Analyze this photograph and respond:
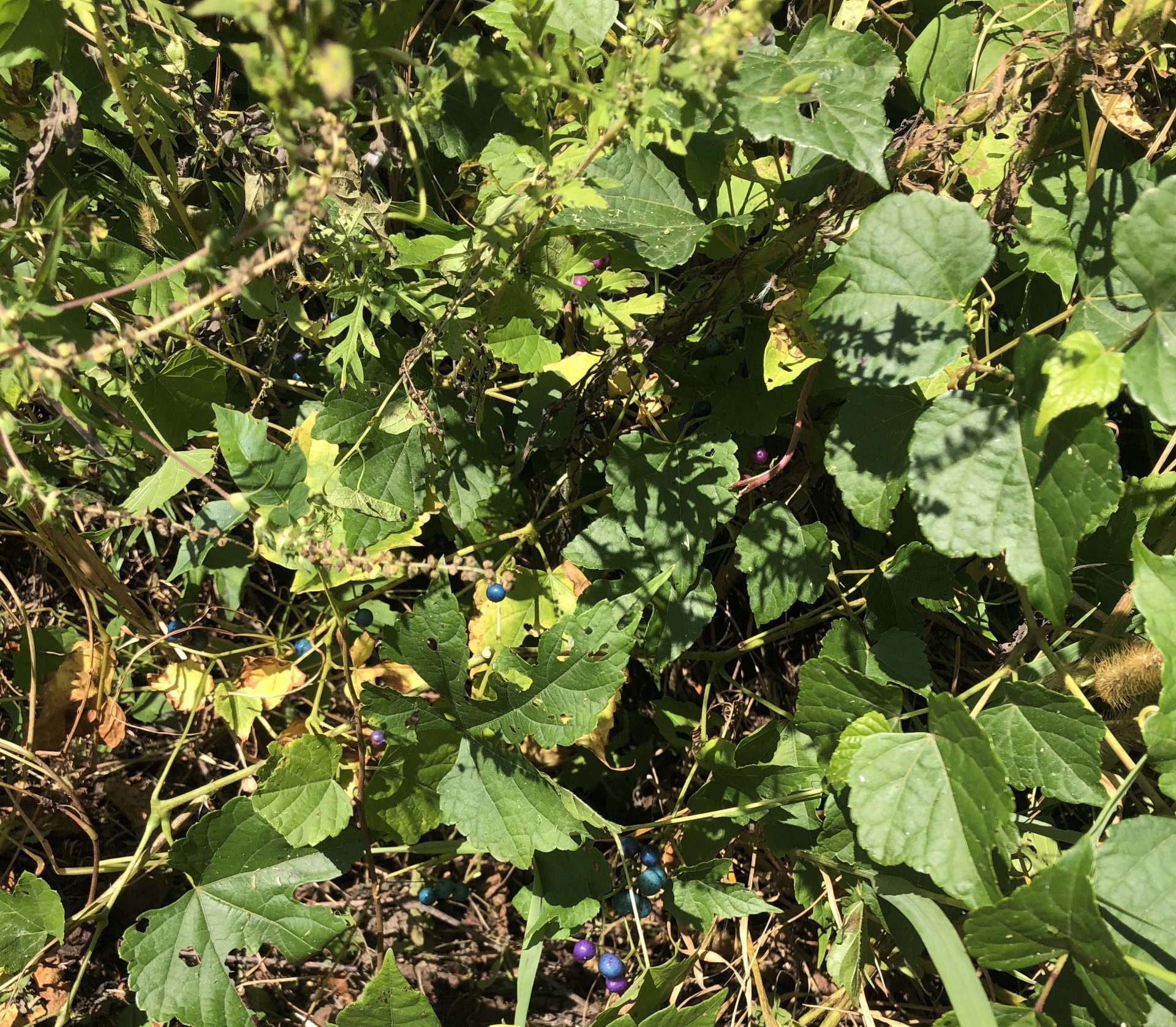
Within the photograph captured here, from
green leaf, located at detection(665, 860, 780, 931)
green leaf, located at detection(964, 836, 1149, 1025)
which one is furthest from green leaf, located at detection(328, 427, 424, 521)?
green leaf, located at detection(964, 836, 1149, 1025)

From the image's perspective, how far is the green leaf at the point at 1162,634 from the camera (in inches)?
56.6

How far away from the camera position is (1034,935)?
146 cm

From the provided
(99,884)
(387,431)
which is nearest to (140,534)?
(99,884)

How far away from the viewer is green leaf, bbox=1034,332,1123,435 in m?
1.33

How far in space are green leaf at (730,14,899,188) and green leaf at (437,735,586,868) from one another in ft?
4.11

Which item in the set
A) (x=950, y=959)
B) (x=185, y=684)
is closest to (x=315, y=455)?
(x=185, y=684)

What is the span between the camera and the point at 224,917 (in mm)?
1903

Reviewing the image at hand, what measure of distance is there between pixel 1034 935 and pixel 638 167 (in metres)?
1.60

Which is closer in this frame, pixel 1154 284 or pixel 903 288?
pixel 1154 284

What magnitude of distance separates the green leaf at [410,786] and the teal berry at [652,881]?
470 millimetres

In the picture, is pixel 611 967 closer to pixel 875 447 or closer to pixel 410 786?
pixel 410 786

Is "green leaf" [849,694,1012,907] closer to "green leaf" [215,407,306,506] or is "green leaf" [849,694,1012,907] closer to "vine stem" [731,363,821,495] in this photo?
"vine stem" [731,363,821,495]

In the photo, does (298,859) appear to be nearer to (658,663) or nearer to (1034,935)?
(658,663)

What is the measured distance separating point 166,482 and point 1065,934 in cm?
184
